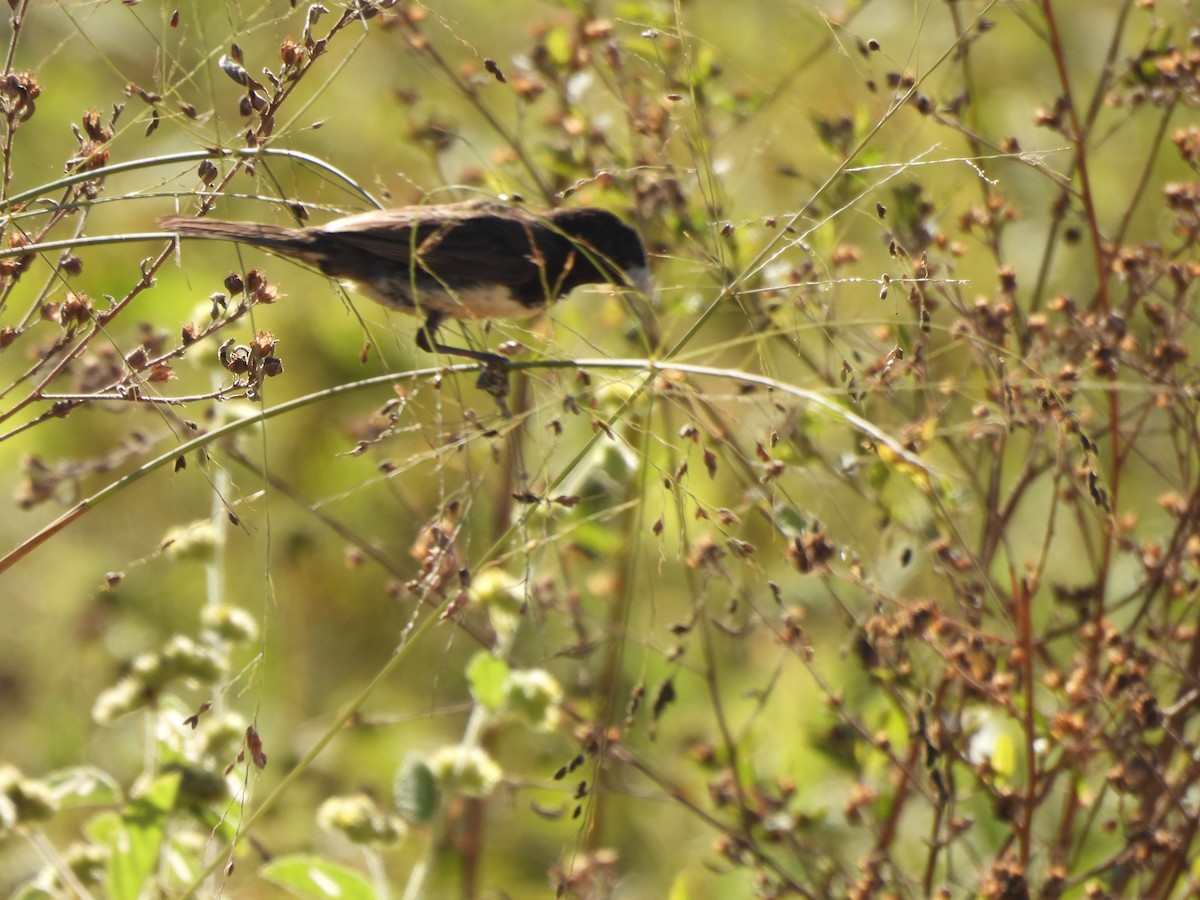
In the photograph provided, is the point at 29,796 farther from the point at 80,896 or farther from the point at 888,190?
the point at 888,190

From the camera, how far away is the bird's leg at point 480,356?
2607mm

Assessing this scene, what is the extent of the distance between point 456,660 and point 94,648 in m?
1.15

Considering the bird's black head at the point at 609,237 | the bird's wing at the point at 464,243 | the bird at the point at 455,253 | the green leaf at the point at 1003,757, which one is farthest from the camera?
the bird's black head at the point at 609,237

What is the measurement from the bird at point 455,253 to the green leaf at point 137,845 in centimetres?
100

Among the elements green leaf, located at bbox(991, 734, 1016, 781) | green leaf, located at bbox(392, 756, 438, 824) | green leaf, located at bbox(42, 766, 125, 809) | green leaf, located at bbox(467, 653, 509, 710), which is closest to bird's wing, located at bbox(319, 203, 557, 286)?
green leaf, located at bbox(467, 653, 509, 710)

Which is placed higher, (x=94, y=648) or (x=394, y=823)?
(x=94, y=648)

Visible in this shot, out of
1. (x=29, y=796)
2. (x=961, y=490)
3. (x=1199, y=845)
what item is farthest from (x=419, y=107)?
(x=1199, y=845)

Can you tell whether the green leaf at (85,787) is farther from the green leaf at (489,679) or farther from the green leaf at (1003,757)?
the green leaf at (1003,757)

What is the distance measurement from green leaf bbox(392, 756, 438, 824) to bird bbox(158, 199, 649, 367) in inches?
33.2

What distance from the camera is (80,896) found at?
96.0 inches

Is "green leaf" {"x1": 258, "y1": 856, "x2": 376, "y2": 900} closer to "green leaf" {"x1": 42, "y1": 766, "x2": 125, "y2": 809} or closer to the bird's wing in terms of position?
"green leaf" {"x1": 42, "y1": 766, "x2": 125, "y2": 809}

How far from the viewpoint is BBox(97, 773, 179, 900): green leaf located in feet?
8.29

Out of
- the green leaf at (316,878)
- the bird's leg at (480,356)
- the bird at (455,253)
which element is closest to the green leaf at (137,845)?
the green leaf at (316,878)

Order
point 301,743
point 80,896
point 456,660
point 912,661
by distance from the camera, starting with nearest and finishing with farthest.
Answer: point 80,896 < point 912,661 < point 301,743 < point 456,660
